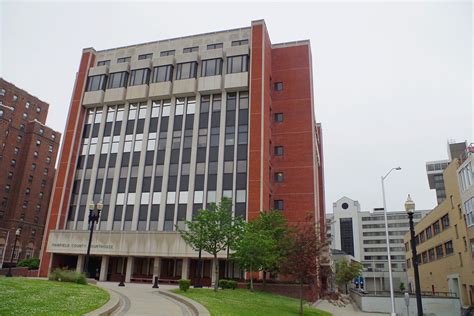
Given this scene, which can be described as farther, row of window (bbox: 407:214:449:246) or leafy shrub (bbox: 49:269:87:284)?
row of window (bbox: 407:214:449:246)

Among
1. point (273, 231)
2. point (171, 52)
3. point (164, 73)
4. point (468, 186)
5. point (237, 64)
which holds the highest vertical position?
point (171, 52)

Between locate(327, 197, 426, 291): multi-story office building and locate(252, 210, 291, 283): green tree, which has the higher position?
locate(327, 197, 426, 291): multi-story office building

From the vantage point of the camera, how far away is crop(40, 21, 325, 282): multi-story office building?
4372cm

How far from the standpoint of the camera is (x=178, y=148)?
48156 mm

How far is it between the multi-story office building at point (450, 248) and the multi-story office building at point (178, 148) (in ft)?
54.1

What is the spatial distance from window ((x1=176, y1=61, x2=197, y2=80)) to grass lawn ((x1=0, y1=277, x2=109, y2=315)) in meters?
36.3

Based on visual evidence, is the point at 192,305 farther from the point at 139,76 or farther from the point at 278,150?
the point at 139,76

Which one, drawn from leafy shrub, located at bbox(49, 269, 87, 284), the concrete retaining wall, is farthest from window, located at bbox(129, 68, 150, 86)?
the concrete retaining wall

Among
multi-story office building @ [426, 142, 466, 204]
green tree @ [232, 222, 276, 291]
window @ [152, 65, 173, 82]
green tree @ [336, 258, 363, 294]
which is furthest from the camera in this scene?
multi-story office building @ [426, 142, 466, 204]

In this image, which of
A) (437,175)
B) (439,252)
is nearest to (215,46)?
(439,252)

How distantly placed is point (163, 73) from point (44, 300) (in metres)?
40.8

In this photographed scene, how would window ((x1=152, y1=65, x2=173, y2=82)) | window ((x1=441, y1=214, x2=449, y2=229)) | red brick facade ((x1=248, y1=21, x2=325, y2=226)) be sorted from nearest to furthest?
1. red brick facade ((x1=248, y1=21, x2=325, y2=226))
2. window ((x1=441, y1=214, x2=449, y2=229))
3. window ((x1=152, y1=65, x2=173, y2=82))

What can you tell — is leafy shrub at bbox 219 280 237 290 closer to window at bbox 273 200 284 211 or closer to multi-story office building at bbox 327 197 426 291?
window at bbox 273 200 284 211

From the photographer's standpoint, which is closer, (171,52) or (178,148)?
(178,148)
